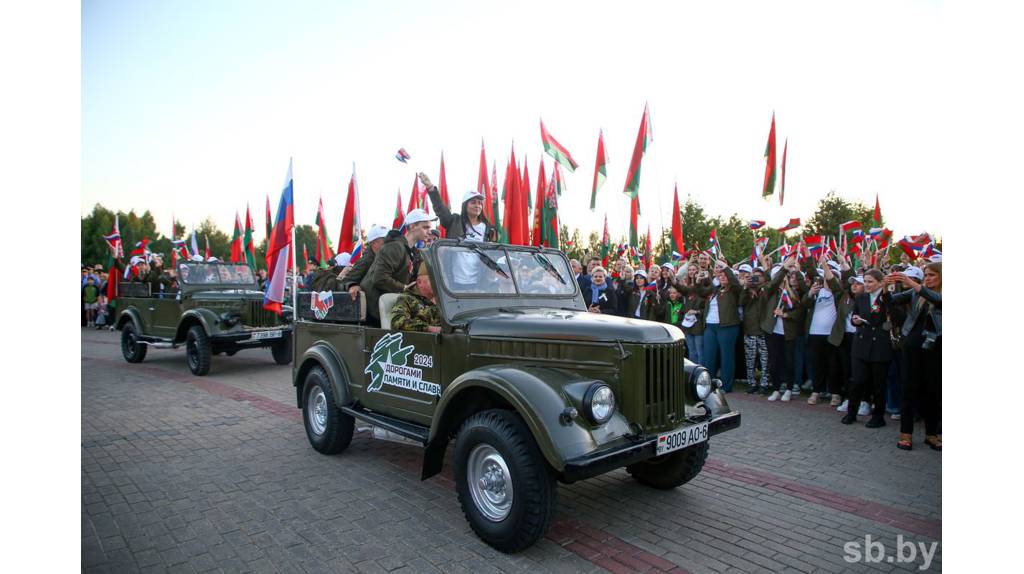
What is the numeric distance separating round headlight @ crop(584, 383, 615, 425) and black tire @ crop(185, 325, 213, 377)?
29.8ft

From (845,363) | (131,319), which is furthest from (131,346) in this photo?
(845,363)

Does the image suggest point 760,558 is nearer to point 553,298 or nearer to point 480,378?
point 480,378

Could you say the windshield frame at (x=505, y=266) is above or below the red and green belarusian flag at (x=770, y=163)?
below

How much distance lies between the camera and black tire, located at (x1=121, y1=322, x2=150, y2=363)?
11930 mm

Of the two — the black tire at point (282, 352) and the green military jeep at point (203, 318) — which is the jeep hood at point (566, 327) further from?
the black tire at point (282, 352)

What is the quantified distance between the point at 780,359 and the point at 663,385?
218 inches

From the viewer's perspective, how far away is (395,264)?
5.58 metres

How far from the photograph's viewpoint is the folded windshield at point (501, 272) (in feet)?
15.3

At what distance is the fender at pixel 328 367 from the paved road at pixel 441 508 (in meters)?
0.66

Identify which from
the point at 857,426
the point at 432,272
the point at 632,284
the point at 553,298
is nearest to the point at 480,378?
the point at 432,272

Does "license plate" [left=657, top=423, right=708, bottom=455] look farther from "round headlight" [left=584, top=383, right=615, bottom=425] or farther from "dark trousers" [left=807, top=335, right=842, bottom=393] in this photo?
"dark trousers" [left=807, top=335, right=842, bottom=393]

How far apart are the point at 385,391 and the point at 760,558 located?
3.13 metres

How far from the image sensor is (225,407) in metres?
7.73

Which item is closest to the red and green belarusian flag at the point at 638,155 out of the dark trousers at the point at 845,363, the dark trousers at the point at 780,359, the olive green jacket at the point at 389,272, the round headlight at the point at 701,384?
the dark trousers at the point at 780,359
